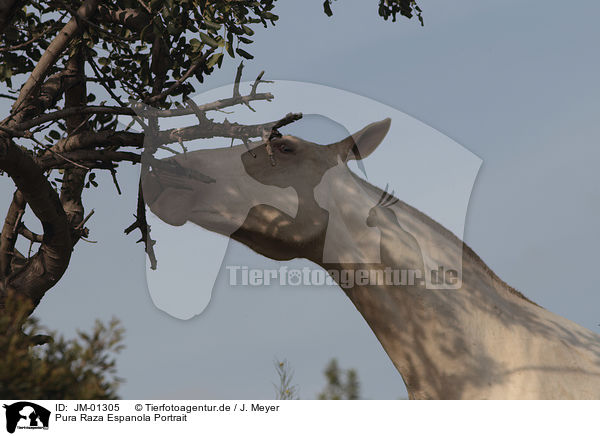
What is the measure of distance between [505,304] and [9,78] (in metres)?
6.11

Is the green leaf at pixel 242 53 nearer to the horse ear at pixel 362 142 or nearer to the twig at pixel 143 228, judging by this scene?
the horse ear at pixel 362 142

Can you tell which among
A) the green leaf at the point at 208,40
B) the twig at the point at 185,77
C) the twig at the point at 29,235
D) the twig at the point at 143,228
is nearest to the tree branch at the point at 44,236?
the twig at the point at 29,235

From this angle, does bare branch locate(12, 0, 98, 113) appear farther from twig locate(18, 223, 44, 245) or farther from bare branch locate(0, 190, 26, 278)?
twig locate(18, 223, 44, 245)

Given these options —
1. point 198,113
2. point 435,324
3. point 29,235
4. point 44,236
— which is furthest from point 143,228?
point 435,324

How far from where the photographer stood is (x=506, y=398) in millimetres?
4992

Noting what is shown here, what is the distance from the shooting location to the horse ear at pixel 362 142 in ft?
18.9
